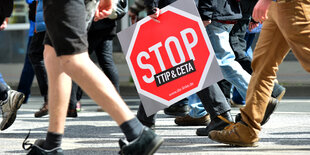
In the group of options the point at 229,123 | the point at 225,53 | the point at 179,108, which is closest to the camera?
the point at 229,123

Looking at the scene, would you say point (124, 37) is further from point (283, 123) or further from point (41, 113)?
point (41, 113)

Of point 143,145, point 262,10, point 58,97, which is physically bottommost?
point 143,145

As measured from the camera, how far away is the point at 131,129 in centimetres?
326

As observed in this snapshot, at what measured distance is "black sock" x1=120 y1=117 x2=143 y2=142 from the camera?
324 cm

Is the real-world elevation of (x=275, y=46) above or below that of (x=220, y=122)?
above

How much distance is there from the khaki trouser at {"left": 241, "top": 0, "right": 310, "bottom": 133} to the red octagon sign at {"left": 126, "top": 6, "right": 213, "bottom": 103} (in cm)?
65

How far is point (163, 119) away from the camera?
6.26 metres

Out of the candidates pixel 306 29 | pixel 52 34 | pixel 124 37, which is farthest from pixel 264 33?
pixel 52 34

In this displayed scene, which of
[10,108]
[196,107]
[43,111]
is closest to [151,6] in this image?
[196,107]

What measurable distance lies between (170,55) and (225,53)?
1.70ft

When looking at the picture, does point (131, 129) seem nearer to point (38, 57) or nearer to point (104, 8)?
point (104, 8)

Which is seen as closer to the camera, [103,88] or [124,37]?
[103,88]

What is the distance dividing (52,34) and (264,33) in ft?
4.86

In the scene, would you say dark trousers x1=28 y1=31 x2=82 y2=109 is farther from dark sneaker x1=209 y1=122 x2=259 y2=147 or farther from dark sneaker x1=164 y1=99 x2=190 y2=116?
dark sneaker x1=209 y1=122 x2=259 y2=147
